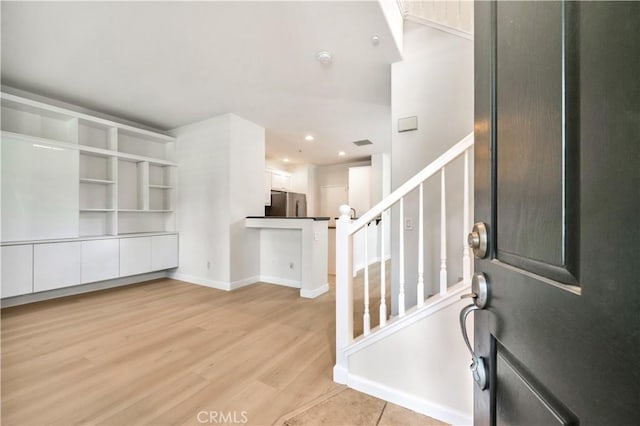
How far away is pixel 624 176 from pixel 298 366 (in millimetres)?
2088

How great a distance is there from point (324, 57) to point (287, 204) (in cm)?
398

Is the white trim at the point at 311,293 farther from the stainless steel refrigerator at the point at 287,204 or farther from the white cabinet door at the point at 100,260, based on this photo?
the white cabinet door at the point at 100,260

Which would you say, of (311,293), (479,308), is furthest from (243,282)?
(479,308)

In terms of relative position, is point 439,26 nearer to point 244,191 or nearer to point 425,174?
point 425,174

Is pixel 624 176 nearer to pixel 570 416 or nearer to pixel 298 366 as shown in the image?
pixel 570 416

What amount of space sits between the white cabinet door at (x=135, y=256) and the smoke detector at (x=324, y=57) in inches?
143

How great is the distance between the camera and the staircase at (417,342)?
1.37 meters

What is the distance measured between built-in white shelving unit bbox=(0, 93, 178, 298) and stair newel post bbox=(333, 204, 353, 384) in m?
3.56

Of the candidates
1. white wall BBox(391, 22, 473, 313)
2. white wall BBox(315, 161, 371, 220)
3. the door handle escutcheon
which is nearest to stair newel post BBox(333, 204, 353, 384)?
white wall BBox(391, 22, 473, 313)

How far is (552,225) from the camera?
0.43 meters

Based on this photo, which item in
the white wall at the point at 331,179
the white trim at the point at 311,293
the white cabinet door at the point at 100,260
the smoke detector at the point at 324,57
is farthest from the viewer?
the white wall at the point at 331,179

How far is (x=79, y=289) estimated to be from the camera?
3561 mm

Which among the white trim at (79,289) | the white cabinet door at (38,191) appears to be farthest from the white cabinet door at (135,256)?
the white cabinet door at (38,191)

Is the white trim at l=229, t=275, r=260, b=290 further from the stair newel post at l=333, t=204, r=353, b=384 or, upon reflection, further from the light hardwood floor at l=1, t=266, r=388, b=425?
the stair newel post at l=333, t=204, r=353, b=384
